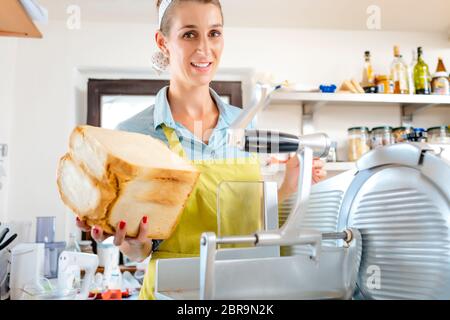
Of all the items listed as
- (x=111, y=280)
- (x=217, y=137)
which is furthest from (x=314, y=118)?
(x=217, y=137)

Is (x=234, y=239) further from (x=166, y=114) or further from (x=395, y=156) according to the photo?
(x=166, y=114)

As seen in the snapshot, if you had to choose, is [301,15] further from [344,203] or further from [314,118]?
[344,203]

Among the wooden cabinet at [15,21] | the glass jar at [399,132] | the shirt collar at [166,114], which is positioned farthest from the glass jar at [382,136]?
the wooden cabinet at [15,21]

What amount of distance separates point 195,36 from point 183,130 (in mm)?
166

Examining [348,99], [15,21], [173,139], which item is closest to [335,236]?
[173,139]

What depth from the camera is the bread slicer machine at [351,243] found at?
1.15 feet

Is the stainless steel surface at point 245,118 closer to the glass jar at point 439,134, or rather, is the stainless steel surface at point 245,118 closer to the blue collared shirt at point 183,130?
the blue collared shirt at point 183,130

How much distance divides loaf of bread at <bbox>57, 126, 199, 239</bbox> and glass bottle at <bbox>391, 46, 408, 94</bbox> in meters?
1.62

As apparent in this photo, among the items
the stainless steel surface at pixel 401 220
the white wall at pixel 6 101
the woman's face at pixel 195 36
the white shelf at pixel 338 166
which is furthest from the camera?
the white shelf at pixel 338 166

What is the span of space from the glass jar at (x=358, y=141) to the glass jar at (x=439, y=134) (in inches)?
12.4

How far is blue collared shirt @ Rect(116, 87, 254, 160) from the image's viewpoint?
2.28 feet

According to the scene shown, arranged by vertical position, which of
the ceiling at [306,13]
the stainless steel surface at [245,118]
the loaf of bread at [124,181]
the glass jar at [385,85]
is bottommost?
the loaf of bread at [124,181]

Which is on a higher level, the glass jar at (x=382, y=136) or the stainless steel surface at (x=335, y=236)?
the glass jar at (x=382, y=136)

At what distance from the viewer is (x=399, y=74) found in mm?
1867
